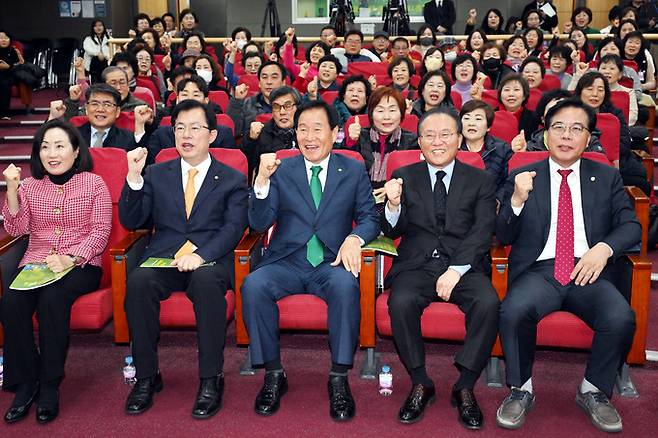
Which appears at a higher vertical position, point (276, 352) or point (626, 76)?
point (626, 76)

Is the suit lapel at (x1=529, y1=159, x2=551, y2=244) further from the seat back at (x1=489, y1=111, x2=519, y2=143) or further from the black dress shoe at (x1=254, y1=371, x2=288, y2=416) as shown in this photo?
the seat back at (x1=489, y1=111, x2=519, y2=143)

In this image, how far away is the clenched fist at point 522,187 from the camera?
105 inches

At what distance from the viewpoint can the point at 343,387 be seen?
2707mm

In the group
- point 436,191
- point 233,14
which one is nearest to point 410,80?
point 436,191

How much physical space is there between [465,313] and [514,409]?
14.3 inches

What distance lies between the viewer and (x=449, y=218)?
9.44 feet

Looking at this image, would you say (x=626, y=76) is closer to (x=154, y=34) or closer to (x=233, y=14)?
(x=154, y=34)

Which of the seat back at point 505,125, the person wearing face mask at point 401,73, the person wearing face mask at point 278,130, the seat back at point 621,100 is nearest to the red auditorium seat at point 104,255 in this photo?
the person wearing face mask at point 278,130

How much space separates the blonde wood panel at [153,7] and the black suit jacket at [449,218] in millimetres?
8916

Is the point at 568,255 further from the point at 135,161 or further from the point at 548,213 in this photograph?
the point at 135,161

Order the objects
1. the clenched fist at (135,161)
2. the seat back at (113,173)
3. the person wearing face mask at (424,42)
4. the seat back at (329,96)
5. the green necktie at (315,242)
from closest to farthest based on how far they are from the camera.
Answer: the clenched fist at (135,161) < the green necktie at (315,242) < the seat back at (113,173) < the seat back at (329,96) < the person wearing face mask at (424,42)

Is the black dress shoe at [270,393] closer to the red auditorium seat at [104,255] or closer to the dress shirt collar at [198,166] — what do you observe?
the red auditorium seat at [104,255]

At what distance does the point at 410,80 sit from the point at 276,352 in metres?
3.41

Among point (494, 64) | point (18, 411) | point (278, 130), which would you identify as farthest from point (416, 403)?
point (494, 64)
